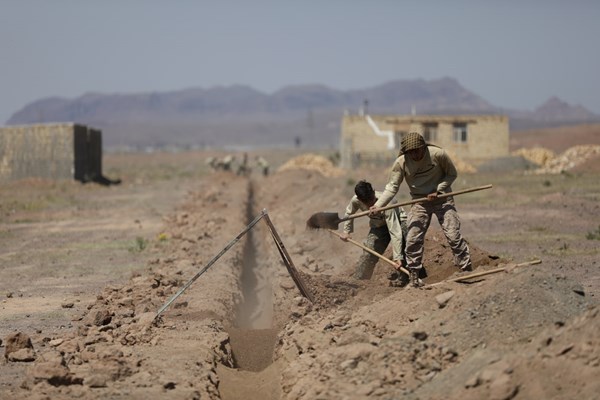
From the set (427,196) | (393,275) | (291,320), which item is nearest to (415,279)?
(427,196)

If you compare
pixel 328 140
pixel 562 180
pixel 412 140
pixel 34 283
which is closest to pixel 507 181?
pixel 562 180

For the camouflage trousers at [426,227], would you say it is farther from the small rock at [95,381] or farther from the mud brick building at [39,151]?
the mud brick building at [39,151]

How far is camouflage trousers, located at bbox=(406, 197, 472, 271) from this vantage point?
10.5m

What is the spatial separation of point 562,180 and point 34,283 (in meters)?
22.8

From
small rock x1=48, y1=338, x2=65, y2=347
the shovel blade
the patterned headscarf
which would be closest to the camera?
small rock x1=48, y1=338, x2=65, y2=347

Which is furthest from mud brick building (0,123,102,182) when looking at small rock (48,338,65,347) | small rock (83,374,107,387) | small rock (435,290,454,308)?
small rock (83,374,107,387)

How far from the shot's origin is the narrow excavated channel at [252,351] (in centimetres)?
895

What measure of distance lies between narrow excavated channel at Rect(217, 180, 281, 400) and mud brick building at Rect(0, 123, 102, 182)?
22.5 meters

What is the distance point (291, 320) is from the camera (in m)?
10.7

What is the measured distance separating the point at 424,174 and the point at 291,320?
206 centimetres

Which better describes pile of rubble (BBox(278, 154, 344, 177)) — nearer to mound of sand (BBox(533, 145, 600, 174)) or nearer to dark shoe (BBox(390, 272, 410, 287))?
mound of sand (BBox(533, 145, 600, 174))

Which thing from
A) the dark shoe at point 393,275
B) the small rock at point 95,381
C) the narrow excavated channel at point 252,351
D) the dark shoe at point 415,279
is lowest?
the narrow excavated channel at point 252,351

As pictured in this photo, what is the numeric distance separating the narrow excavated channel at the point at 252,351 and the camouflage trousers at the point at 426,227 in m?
1.74

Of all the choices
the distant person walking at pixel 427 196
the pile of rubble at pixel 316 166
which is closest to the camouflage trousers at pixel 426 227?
the distant person walking at pixel 427 196
